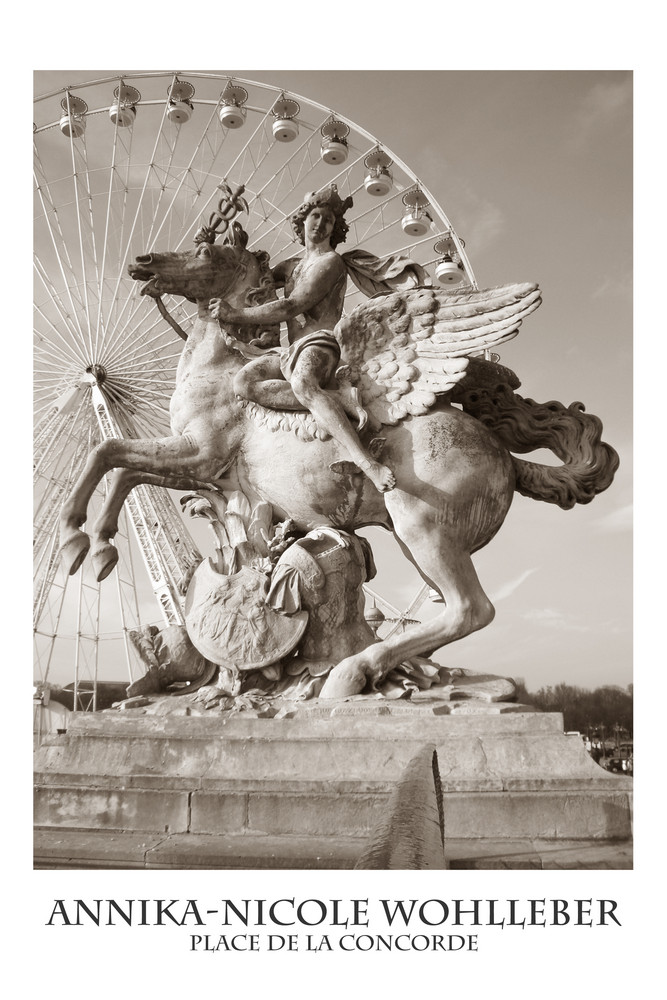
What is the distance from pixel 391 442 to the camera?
4.71m

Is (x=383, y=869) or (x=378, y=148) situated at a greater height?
(x=378, y=148)

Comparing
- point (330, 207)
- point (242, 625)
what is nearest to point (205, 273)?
point (330, 207)

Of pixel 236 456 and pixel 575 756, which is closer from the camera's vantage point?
pixel 575 756

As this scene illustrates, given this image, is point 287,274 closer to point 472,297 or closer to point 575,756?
point 472,297

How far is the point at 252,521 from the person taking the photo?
4.98 meters

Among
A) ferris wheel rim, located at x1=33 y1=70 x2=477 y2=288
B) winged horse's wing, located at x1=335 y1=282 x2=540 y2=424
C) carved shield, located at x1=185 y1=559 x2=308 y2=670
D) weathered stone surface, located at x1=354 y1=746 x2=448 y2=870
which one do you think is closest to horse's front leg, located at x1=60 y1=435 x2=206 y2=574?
carved shield, located at x1=185 y1=559 x2=308 y2=670

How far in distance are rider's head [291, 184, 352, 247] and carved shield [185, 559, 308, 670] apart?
2.19 metres

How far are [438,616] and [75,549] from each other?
2.11 metres

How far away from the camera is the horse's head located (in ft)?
16.8

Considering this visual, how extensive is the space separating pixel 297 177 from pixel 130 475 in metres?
11.6

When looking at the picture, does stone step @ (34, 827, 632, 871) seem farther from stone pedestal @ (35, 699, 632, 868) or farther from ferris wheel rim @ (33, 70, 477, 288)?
ferris wheel rim @ (33, 70, 477, 288)
